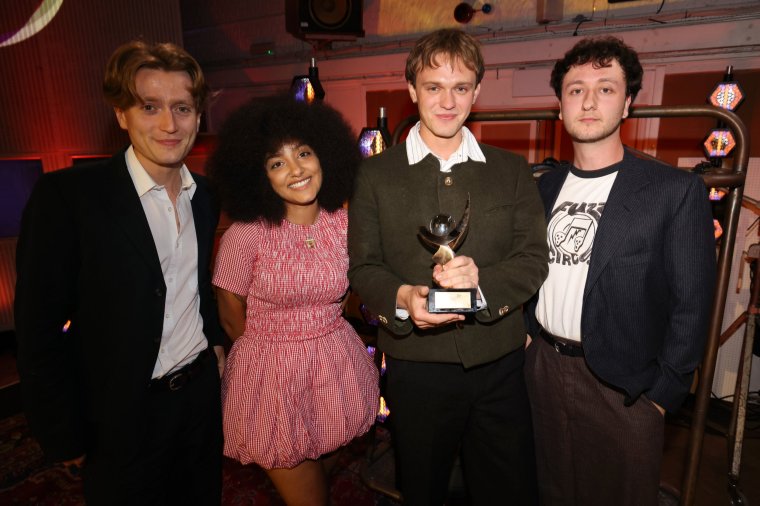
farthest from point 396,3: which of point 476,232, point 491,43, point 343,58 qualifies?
point 476,232

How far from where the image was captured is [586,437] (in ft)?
6.57

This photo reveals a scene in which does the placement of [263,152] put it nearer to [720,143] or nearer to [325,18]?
[720,143]

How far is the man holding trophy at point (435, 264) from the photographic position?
5.82ft

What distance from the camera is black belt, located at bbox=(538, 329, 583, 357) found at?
1979 millimetres

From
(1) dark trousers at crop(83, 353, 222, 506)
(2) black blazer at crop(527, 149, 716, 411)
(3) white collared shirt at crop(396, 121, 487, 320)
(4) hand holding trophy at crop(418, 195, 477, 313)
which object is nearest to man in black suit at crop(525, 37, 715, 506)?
(2) black blazer at crop(527, 149, 716, 411)

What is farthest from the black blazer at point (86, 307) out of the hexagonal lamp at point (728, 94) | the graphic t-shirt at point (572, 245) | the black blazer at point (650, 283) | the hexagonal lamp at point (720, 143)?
the hexagonal lamp at point (728, 94)

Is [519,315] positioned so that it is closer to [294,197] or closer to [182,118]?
[294,197]

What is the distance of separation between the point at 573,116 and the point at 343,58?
4.98 metres

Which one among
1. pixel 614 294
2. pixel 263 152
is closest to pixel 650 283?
pixel 614 294

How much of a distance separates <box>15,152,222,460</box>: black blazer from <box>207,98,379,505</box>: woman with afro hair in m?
0.41

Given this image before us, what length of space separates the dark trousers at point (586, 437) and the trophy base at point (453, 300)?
2.66ft

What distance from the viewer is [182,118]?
1.86 metres

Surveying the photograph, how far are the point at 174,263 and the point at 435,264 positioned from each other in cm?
107

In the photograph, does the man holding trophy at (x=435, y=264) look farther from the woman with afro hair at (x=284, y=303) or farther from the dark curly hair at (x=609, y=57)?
the dark curly hair at (x=609, y=57)
